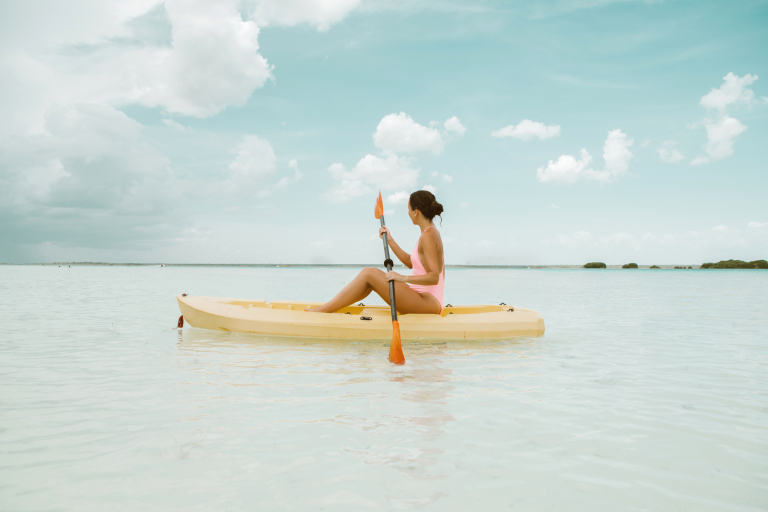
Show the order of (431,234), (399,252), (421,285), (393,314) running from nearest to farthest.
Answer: (431,234) → (393,314) → (421,285) → (399,252)

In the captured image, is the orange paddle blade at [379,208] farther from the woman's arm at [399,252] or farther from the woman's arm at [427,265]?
the woman's arm at [427,265]

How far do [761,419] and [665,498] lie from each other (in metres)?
1.77

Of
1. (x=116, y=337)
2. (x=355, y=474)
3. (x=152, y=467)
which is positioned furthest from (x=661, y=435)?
(x=116, y=337)

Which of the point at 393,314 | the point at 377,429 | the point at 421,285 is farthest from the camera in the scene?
Result: the point at 421,285

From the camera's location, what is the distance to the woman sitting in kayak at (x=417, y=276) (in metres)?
5.24

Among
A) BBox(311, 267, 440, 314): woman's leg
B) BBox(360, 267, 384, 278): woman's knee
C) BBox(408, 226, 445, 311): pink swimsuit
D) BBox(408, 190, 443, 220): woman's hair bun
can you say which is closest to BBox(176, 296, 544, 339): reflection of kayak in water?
BBox(311, 267, 440, 314): woman's leg

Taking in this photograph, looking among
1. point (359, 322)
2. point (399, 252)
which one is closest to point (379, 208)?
point (399, 252)

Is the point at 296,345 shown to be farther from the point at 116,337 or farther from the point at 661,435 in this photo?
the point at 661,435

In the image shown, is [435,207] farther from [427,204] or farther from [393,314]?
[393,314]

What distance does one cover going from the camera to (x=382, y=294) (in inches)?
229

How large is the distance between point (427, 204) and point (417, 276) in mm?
875

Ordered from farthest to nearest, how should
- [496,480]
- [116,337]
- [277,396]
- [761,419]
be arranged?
[116,337] < [277,396] < [761,419] < [496,480]

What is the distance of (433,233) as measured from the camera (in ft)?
17.2

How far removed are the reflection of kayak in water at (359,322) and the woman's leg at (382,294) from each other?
128 mm
